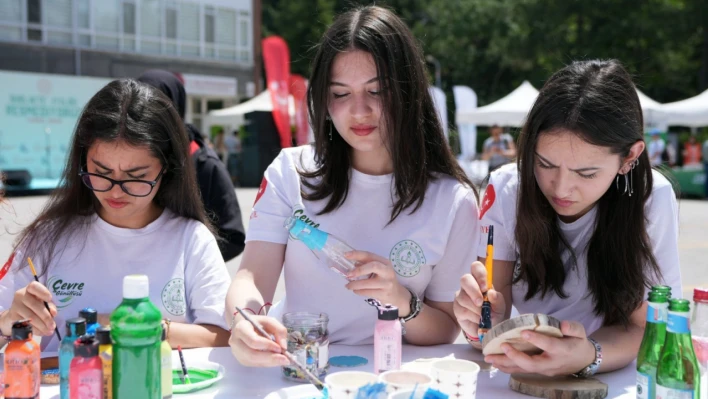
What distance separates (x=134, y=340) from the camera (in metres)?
1.41

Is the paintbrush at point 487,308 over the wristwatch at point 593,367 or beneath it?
over

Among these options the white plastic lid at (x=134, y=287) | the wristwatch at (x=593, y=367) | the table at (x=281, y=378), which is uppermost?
the white plastic lid at (x=134, y=287)

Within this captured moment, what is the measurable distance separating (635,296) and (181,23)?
2412 cm

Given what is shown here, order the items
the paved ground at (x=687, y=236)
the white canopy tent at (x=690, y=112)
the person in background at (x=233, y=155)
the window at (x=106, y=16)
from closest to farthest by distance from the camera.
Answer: the paved ground at (x=687, y=236) < the white canopy tent at (x=690, y=112) < the person in background at (x=233, y=155) < the window at (x=106, y=16)

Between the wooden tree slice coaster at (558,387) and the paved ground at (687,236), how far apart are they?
186 centimetres

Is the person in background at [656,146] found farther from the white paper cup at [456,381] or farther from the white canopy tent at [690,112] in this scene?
the white paper cup at [456,381]

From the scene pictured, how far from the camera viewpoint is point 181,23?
24.3 metres

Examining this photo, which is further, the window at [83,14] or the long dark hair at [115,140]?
the window at [83,14]

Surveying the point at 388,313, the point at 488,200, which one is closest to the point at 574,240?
the point at 488,200

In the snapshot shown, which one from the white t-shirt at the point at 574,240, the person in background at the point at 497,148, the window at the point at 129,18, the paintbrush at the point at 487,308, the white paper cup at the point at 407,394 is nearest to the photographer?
the white paper cup at the point at 407,394

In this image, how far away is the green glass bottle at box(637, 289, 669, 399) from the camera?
1.52 metres

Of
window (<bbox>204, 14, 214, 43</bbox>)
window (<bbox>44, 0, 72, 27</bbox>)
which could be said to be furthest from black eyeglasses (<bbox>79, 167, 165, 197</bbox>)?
window (<bbox>204, 14, 214, 43</bbox>)

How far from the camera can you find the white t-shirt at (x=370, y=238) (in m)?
2.32

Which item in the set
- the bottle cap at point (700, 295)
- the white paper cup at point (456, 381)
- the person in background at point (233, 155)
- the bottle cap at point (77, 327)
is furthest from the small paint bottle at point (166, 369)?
the person in background at point (233, 155)
